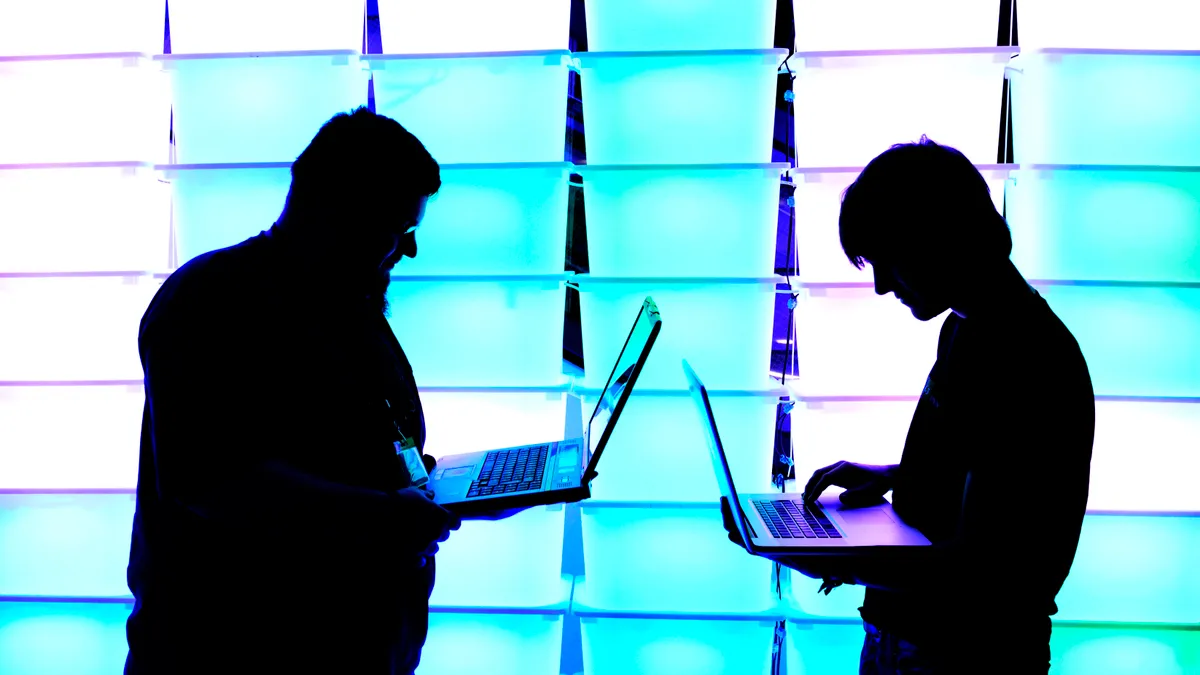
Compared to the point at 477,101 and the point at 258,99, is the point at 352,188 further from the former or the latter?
the point at 258,99

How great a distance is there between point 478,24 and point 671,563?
1092 millimetres

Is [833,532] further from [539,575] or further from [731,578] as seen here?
Result: [539,575]

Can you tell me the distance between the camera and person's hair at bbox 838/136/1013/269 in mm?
857

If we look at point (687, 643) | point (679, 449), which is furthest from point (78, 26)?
point (687, 643)

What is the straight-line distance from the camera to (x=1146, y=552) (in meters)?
1.43

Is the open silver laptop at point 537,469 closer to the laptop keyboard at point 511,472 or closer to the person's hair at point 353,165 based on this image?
the laptop keyboard at point 511,472

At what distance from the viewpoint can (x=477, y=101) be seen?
148cm

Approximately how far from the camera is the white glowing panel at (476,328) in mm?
1496

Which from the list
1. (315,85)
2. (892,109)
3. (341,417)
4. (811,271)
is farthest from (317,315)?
(892,109)

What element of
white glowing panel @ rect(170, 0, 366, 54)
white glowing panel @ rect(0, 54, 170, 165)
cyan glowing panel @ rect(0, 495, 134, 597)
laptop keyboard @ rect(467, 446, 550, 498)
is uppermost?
white glowing panel @ rect(170, 0, 366, 54)

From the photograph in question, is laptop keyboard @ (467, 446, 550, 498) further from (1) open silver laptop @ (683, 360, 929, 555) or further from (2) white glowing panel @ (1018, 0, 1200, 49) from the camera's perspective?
(2) white glowing panel @ (1018, 0, 1200, 49)

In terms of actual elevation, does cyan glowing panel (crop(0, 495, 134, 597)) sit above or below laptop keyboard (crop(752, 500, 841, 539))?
below

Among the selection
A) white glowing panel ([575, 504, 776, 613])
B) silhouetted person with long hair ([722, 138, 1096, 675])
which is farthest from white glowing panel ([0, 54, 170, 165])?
silhouetted person with long hair ([722, 138, 1096, 675])

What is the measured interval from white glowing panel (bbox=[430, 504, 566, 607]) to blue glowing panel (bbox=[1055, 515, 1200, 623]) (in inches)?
38.0
